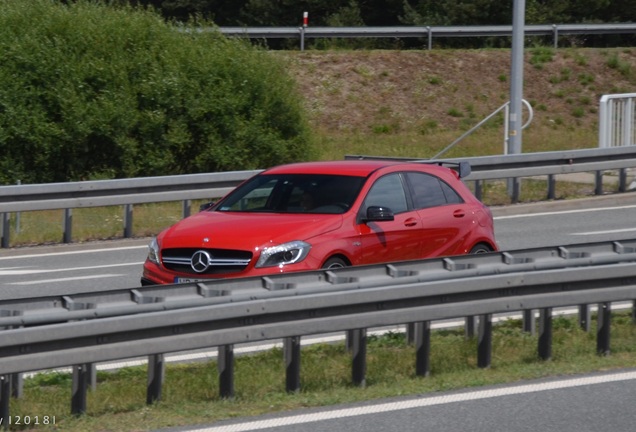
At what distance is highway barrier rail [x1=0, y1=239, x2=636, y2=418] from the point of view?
7801 millimetres

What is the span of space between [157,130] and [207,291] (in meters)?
14.7

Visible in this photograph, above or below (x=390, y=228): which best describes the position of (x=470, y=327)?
below

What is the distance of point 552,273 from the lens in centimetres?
953

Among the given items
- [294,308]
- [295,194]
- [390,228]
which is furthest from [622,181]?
[294,308]

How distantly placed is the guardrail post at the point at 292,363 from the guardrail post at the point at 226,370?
1.38 ft

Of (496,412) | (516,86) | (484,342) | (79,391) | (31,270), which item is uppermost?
(516,86)

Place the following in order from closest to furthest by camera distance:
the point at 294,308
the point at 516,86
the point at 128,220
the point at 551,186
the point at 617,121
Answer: the point at 294,308
the point at 128,220
the point at 551,186
the point at 516,86
the point at 617,121

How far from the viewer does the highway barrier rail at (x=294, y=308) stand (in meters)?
7.80

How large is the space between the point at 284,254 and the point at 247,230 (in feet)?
1.55

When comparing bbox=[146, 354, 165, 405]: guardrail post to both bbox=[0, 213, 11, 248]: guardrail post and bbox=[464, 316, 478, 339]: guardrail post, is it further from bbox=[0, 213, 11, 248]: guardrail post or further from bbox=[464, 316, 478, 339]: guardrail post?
bbox=[0, 213, 11, 248]: guardrail post

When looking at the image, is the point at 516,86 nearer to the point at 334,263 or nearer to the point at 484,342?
the point at 334,263

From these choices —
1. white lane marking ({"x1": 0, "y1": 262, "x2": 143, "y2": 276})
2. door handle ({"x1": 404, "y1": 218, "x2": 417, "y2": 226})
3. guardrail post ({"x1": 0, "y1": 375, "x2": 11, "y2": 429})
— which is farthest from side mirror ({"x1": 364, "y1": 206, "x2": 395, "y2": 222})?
white lane marking ({"x1": 0, "y1": 262, "x2": 143, "y2": 276})

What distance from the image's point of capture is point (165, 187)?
18.9 m

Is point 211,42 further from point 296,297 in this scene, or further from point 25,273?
point 296,297
